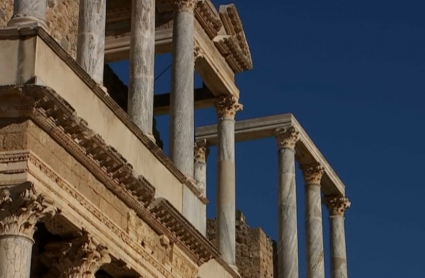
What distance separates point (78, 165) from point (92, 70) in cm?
225

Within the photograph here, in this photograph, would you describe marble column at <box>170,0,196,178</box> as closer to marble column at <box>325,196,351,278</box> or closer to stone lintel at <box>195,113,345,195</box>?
stone lintel at <box>195,113,345,195</box>

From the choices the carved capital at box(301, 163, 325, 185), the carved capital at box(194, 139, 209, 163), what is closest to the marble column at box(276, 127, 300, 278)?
the carved capital at box(301, 163, 325, 185)

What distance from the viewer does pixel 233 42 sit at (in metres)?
30.9

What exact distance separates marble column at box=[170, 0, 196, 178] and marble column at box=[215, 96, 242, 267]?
3.66 m

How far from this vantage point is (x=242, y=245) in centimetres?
3922

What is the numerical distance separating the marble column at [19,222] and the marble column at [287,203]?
14.7 m

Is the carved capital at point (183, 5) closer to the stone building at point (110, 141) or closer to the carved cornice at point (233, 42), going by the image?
the stone building at point (110, 141)

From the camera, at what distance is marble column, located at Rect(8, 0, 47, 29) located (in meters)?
20.4

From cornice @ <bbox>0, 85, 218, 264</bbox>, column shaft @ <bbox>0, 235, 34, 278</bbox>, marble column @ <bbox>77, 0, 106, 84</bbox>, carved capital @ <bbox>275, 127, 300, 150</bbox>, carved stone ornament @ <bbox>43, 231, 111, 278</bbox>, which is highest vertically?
carved capital @ <bbox>275, 127, 300, 150</bbox>

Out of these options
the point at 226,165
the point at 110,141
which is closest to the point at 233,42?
the point at 226,165

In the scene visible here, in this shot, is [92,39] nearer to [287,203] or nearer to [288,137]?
[288,137]

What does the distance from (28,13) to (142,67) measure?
479cm

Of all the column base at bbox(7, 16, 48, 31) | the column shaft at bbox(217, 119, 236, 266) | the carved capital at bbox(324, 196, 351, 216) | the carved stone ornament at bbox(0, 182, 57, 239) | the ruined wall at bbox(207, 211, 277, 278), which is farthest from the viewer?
the ruined wall at bbox(207, 211, 277, 278)

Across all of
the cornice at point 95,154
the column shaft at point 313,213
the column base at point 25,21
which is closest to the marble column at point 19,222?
the cornice at point 95,154
